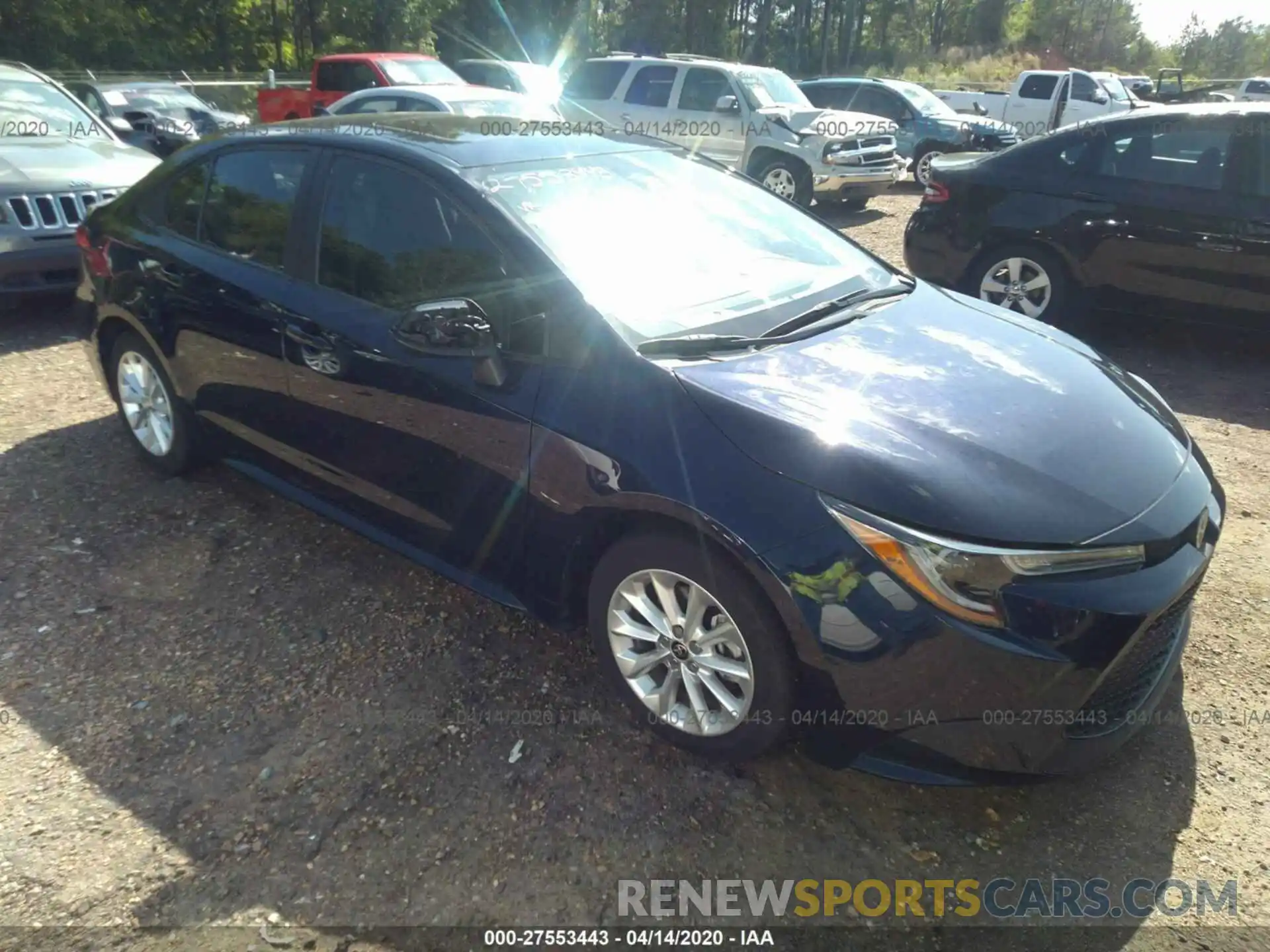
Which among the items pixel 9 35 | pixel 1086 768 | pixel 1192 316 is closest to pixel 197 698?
pixel 1086 768

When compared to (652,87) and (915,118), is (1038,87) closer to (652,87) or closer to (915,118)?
(915,118)

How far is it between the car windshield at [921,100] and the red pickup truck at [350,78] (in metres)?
7.21

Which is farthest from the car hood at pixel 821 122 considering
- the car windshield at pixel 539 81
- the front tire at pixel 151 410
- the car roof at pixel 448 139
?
the front tire at pixel 151 410

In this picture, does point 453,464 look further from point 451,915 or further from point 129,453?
point 129,453

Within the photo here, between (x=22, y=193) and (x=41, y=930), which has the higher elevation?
(x=22, y=193)

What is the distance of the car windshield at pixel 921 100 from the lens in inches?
593

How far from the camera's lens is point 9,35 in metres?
21.2

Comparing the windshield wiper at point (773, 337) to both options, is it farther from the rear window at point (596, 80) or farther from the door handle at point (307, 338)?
the rear window at point (596, 80)

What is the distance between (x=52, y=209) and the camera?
638 centimetres

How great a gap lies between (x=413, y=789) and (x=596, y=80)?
12.6m

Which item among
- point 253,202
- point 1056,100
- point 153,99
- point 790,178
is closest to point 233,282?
point 253,202

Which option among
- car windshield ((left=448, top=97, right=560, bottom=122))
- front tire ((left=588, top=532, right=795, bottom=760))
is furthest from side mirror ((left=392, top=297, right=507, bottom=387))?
car windshield ((left=448, top=97, right=560, bottom=122))

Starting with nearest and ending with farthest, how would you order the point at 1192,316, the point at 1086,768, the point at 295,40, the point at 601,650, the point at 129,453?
the point at 1086,768 < the point at 601,650 < the point at 129,453 < the point at 1192,316 < the point at 295,40

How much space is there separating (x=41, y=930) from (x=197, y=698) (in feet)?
2.82
